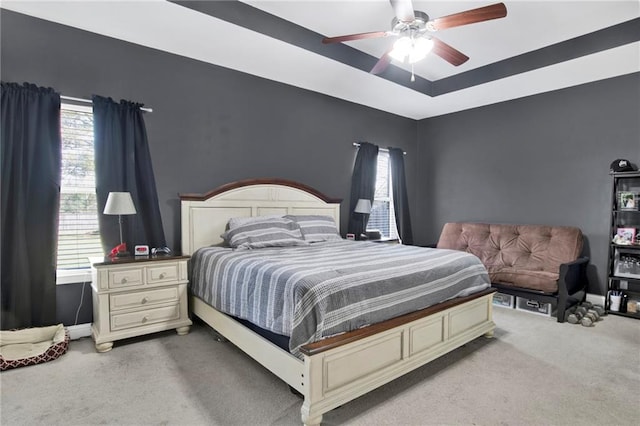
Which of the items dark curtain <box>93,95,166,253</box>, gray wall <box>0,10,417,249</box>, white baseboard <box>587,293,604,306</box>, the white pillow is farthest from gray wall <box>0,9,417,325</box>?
white baseboard <box>587,293,604,306</box>

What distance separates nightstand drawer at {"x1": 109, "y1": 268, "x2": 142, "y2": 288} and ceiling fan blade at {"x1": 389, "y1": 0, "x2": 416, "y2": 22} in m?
2.76

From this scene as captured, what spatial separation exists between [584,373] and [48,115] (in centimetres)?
446

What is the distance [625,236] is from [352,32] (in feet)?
11.7

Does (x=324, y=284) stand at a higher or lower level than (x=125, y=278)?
higher

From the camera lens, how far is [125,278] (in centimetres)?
275

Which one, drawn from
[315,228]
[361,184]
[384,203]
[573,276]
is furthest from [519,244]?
[315,228]

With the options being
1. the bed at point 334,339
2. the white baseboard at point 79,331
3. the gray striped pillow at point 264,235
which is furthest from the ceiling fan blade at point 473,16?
the white baseboard at point 79,331

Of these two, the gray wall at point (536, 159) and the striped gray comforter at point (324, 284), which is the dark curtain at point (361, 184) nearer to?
the gray wall at point (536, 159)

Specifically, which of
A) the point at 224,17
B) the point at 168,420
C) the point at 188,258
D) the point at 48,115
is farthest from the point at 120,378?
the point at 224,17

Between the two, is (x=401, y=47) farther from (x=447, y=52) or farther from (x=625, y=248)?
(x=625, y=248)

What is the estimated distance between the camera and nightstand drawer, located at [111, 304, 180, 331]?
2740 millimetres

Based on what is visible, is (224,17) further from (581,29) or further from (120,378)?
(581,29)

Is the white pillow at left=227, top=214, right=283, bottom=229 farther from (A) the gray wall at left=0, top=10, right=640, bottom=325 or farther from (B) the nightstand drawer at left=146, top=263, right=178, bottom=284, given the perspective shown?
(B) the nightstand drawer at left=146, top=263, right=178, bottom=284

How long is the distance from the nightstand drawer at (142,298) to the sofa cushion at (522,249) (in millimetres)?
3456
